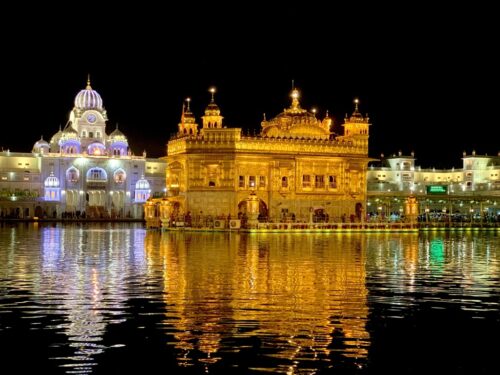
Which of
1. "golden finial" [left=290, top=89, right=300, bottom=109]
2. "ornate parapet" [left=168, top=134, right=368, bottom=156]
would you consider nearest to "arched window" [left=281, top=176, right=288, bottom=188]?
"ornate parapet" [left=168, top=134, right=368, bottom=156]

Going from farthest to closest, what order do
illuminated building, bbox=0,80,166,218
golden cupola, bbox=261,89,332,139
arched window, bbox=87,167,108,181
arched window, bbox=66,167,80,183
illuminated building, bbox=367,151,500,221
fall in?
illuminated building, bbox=367,151,500,221, arched window, bbox=87,167,108,181, arched window, bbox=66,167,80,183, illuminated building, bbox=0,80,166,218, golden cupola, bbox=261,89,332,139

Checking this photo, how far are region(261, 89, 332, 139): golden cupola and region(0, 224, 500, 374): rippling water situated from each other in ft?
111

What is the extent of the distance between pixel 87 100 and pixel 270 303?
3440 inches

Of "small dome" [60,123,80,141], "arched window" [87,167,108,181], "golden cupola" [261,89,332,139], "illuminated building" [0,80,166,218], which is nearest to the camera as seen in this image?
"golden cupola" [261,89,332,139]

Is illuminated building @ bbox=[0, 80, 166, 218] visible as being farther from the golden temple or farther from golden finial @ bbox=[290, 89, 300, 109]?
golden finial @ bbox=[290, 89, 300, 109]

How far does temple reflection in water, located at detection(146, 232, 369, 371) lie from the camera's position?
12.7 meters

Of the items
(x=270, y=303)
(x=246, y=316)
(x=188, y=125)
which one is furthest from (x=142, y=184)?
(x=246, y=316)

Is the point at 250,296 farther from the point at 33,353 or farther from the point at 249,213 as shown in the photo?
the point at 249,213

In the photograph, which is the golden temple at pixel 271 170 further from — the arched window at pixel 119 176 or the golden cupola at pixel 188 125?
the arched window at pixel 119 176

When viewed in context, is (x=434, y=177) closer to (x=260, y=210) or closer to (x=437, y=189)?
(x=437, y=189)

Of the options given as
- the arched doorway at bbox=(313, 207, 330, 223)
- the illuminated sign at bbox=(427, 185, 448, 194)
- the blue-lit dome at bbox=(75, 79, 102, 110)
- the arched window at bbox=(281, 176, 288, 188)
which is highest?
the blue-lit dome at bbox=(75, 79, 102, 110)

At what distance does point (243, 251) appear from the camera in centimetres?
3291

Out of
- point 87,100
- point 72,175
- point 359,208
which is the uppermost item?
point 87,100

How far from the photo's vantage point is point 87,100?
101m
